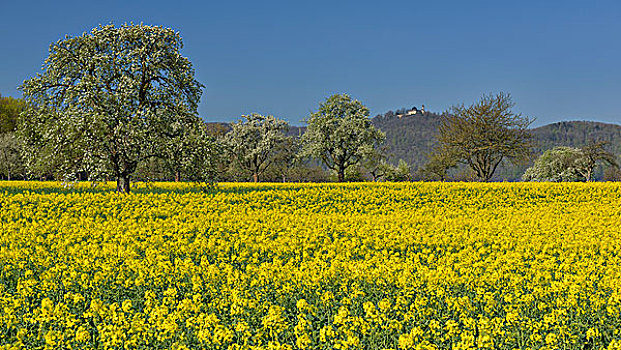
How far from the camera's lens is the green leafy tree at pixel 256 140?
70562mm

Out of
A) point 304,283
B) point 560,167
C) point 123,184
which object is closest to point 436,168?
point 560,167

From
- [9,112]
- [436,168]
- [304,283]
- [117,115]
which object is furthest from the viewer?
[436,168]

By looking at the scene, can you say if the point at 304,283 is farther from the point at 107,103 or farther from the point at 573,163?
the point at 573,163

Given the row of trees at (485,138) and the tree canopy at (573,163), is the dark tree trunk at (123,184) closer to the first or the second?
the row of trees at (485,138)

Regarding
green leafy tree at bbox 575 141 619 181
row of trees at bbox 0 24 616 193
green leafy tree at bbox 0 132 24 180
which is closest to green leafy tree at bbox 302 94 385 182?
row of trees at bbox 0 24 616 193

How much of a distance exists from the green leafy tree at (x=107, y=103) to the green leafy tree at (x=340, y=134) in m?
32.7

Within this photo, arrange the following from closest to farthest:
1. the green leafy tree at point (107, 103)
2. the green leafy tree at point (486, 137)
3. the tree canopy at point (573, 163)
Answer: the green leafy tree at point (107, 103)
the green leafy tree at point (486, 137)
the tree canopy at point (573, 163)

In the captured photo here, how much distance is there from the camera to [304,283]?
8125 millimetres

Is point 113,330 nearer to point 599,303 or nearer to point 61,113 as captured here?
point 599,303

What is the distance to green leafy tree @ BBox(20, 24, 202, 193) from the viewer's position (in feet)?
78.0

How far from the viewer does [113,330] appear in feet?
18.7

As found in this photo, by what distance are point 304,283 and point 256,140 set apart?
2581 inches

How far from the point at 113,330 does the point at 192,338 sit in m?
1.00

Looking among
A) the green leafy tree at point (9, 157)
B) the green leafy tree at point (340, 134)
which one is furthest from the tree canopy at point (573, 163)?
the green leafy tree at point (9, 157)
